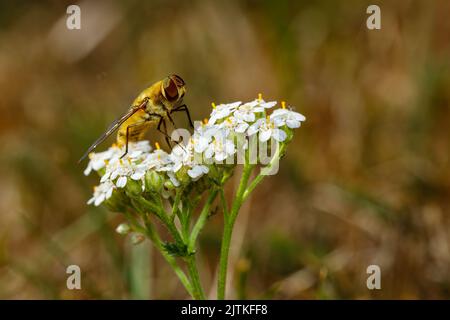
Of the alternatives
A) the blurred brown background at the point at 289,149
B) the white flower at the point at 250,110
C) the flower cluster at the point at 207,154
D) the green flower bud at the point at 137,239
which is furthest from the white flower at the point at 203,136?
the blurred brown background at the point at 289,149

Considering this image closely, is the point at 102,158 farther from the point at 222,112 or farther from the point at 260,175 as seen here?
the point at 260,175

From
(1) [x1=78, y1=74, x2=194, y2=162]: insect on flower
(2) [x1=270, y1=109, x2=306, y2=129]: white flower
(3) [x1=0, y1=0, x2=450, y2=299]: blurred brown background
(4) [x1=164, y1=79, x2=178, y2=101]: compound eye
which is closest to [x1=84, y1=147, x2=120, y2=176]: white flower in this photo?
(1) [x1=78, y1=74, x2=194, y2=162]: insect on flower

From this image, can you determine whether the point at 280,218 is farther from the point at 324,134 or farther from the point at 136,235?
the point at 136,235

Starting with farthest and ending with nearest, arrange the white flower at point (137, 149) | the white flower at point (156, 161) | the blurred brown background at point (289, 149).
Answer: the blurred brown background at point (289, 149)
the white flower at point (137, 149)
the white flower at point (156, 161)

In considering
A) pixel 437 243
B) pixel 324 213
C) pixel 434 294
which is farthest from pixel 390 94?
pixel 434 294

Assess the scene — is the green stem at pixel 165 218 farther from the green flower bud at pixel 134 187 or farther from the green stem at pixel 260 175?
the green stem at pixel 260 175

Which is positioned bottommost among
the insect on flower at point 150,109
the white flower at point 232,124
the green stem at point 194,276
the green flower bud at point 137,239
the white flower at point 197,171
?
the green stem at point 194,276

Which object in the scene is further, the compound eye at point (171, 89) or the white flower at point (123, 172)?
the compound eye at point (171, 89)
